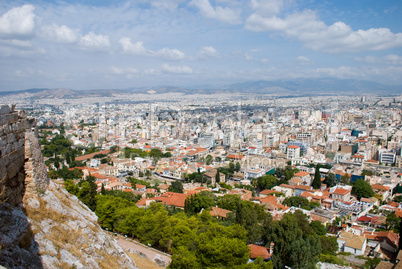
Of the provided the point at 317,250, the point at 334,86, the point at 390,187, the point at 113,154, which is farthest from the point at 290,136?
the point at 334,86

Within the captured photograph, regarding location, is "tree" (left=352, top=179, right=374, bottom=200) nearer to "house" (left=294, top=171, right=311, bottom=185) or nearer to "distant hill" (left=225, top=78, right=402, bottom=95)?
"house" (left=294, top=171, right=311, bottom=185)

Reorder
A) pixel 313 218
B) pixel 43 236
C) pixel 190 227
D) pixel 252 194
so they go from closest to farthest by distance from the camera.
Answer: pixel 43 236
pixel 190 227
pixel 313 218
pixel 252 194

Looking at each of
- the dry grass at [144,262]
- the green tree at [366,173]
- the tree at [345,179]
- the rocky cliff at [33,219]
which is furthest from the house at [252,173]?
the rocky cliff at [33,219]

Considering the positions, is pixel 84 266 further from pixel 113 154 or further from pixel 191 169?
pixel 113 154

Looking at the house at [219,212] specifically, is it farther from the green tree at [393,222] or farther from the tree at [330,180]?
the tree at [330,180]

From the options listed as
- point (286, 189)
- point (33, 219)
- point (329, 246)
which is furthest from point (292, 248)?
point (286, 189)

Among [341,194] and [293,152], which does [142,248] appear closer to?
[341,194]

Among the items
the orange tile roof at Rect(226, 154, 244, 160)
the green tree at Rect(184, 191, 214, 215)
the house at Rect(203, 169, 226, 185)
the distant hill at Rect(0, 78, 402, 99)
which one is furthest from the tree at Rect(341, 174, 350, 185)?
the distant hill at Rect(0, 78, 402, 99)
